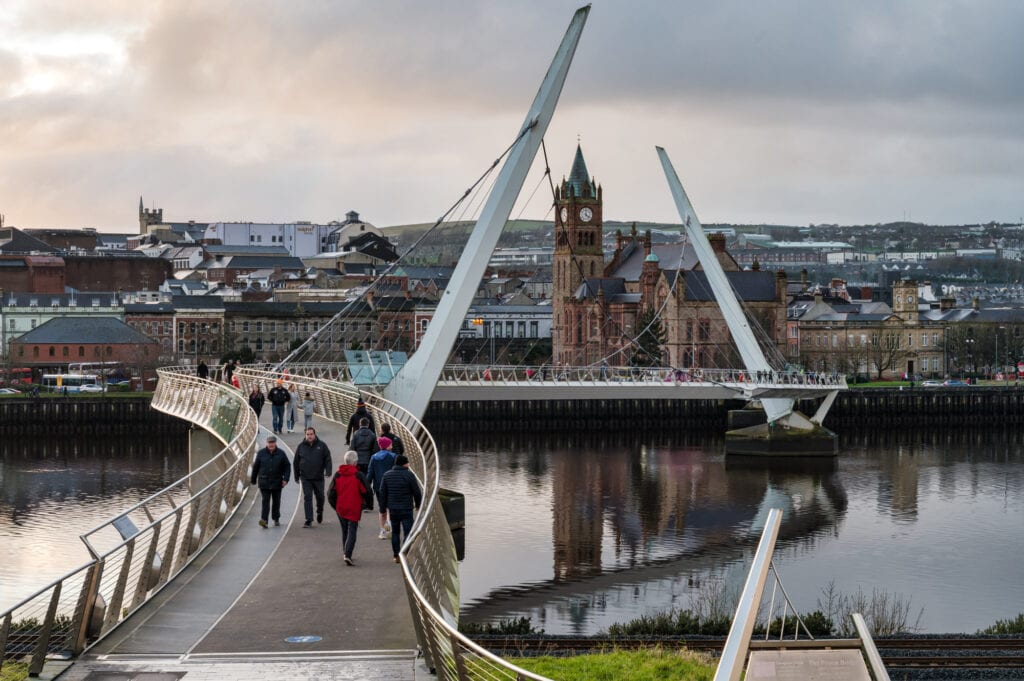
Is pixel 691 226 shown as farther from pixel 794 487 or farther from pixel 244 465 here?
pixel 244 465

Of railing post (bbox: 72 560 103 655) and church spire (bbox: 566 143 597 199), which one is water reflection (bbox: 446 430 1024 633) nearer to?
railing post (bbox: 72 560 103 655)

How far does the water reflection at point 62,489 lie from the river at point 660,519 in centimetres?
10

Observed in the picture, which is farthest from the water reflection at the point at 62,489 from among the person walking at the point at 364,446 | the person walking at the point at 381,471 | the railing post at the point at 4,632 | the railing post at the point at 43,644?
the railing post at the point at 4,632

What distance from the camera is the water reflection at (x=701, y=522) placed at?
2769 centimetres

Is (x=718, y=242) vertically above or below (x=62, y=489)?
above

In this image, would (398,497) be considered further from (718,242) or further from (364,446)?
(718,242)

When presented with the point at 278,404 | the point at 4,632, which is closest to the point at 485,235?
the point at 278,404

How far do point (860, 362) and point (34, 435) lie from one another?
56.3m

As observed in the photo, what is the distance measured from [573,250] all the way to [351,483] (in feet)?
297

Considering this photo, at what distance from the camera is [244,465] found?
1805 cm

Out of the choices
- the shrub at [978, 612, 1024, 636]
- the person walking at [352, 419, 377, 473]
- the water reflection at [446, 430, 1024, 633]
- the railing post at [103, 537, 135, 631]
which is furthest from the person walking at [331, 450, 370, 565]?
the shrub at [978, 612, 1024, 636]

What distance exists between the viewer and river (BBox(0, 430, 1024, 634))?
27.6 meters

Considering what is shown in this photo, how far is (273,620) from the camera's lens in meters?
11.4

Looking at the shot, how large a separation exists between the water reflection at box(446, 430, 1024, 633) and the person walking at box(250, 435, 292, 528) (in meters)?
9.13
